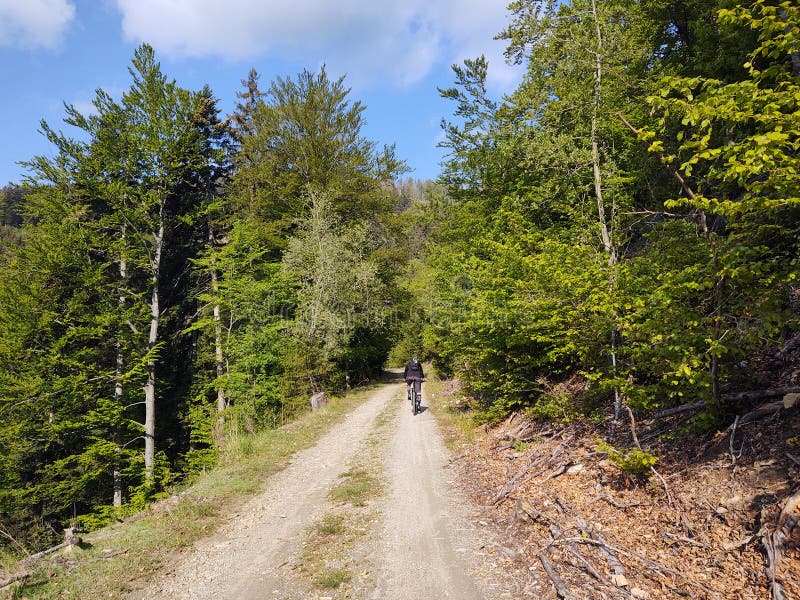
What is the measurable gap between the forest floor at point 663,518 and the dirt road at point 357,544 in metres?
0.73

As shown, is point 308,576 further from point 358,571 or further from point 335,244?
point 335,244

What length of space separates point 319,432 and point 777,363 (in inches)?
470

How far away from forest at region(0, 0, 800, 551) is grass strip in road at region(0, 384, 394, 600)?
82 centimetres

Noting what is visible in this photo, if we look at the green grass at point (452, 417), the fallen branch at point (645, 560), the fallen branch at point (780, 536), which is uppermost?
the fallen branch at point (780, 536)

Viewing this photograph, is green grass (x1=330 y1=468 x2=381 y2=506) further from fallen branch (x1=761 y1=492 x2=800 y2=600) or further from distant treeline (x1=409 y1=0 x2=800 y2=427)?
fallen branch (x1=761 y1=492 x2=800 y2=600)

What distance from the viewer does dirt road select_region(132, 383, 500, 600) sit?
4.84 metres

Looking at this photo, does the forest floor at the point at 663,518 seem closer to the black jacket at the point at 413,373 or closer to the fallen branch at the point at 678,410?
the fallen branch at the point at 678,410

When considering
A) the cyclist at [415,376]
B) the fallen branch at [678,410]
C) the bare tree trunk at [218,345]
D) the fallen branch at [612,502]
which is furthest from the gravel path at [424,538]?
the bare tree trunk at [218,345]

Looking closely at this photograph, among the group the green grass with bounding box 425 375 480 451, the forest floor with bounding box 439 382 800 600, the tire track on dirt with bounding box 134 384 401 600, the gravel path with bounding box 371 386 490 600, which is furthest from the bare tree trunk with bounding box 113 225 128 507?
the forest floor with bounding box 439 382 800 600

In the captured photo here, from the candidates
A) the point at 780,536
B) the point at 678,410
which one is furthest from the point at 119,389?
the point at 780,536

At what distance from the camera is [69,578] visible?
5.16 metres

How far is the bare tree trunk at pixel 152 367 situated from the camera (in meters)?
18.3

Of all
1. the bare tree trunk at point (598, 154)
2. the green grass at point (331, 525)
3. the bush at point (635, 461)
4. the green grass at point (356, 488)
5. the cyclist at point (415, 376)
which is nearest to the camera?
the bush at point (635, 461)

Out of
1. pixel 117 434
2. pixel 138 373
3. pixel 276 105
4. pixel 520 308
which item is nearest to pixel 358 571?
pixel 520 308
